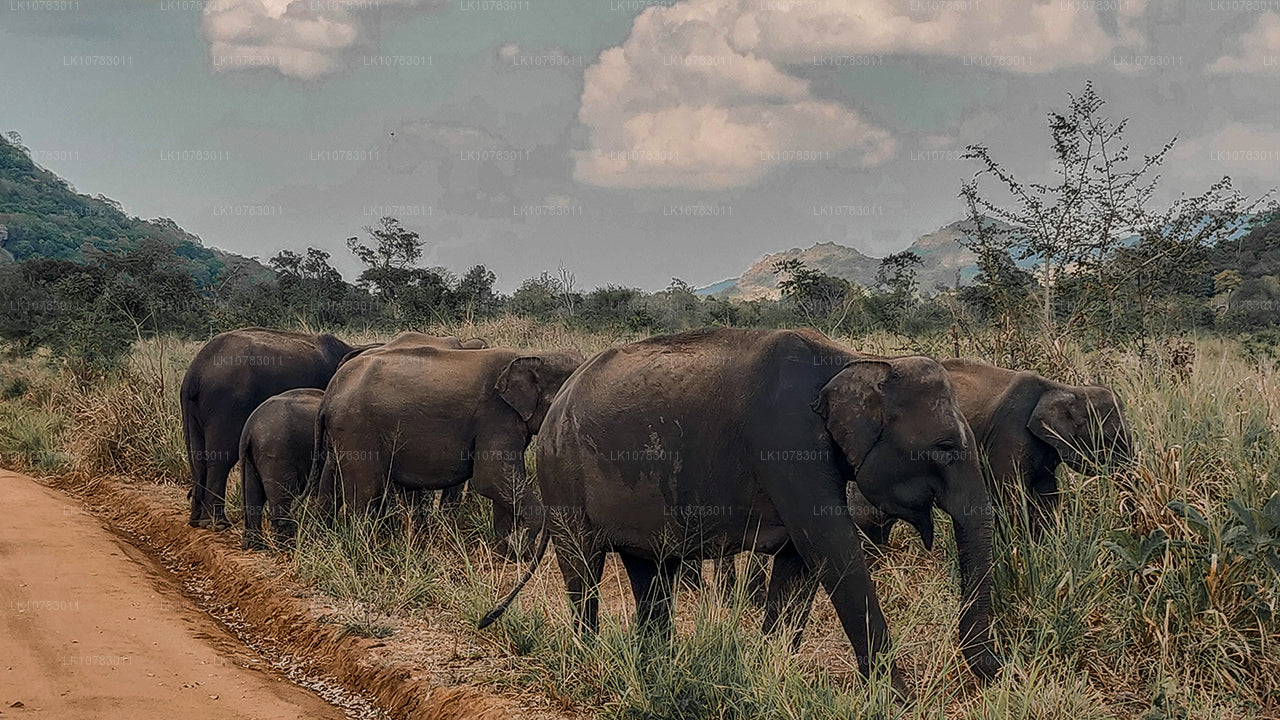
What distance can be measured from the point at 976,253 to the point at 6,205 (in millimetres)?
69500

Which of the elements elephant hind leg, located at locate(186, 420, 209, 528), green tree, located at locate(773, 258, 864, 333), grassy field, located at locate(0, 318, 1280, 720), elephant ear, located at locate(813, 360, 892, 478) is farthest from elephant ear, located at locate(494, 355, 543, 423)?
green tree, located at locate(773, 258, 864, 333)

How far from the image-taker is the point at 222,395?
10.7 m

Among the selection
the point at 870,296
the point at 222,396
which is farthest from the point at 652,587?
the point at 870,296

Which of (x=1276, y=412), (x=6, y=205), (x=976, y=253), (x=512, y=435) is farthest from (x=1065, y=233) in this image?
(x=6, y=205)

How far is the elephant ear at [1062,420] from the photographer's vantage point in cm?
729

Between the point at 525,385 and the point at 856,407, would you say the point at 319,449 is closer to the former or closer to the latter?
the point at 525,385

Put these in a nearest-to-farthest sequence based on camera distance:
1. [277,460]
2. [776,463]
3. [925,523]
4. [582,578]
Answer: [776,463]
[925,523]
[582,578]
[277,460]

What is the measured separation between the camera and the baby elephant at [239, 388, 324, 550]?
9375mm

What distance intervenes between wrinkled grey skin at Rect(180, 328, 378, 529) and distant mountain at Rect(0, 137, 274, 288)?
41786 millimetres

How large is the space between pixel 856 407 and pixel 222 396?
7235 millimetres

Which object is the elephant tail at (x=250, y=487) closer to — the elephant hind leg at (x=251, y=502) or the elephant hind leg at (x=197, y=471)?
the elephant hind leg at (x=251, y=502)

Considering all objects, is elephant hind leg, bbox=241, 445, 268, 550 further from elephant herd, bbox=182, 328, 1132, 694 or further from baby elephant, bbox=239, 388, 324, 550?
elephant herd, bbox=182, 328, 1132, 694

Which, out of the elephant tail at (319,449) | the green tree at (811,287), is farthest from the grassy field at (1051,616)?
the green tree at (811,287)

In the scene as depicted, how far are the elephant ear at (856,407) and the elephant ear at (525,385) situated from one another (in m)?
3.36
